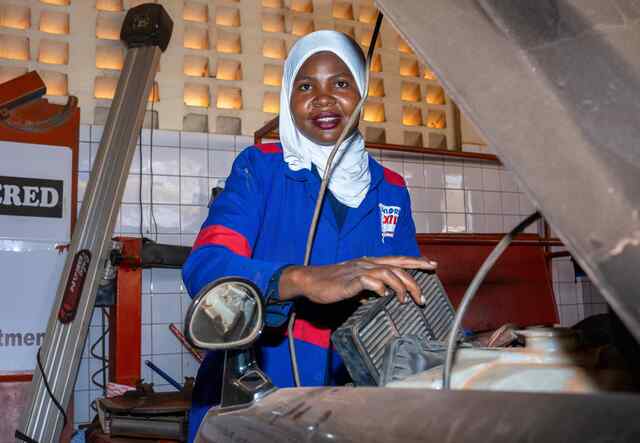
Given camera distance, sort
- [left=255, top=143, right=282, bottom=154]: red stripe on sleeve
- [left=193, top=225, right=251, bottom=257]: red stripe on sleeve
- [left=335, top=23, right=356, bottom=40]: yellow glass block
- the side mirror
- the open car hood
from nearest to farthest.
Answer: the open car hood, the side mirror, [left=193, top=225, right=251, bottom=257]: red stripe on sleeve, [left=255, top=143, right=282, bottom=154]: red stripe on sleeve, [left=335, top=23, right=356, bottom=40]: yellow glass block

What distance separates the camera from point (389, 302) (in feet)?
3.39

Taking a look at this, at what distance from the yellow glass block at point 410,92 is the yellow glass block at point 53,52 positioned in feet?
8.38

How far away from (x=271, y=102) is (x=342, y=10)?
1019mm

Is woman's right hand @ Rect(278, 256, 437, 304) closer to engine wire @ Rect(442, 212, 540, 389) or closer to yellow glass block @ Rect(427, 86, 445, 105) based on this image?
engine wire @ Rect(442, 212, 540, 389)

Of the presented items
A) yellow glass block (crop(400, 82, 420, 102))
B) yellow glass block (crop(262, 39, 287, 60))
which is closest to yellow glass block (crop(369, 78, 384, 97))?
yellow glass block (crop(400, 82, 420, 102))

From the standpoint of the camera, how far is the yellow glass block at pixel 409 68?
5055 millimetres

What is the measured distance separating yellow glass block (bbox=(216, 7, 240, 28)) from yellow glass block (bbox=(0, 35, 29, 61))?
4.31ft

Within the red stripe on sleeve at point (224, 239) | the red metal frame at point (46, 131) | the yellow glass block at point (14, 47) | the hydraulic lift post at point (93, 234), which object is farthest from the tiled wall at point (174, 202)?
the red stripe on sleeve at point (224, 239)

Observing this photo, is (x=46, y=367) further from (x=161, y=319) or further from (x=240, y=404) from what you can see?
(x=240, y=404)

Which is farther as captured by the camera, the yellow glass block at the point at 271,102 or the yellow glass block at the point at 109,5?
the yellow glass block at the point at 271,102

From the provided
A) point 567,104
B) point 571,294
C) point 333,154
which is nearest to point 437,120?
point 571,294

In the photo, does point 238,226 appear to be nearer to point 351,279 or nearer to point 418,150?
point 351,279

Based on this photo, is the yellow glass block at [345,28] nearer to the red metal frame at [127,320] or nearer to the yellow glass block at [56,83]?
the yellow glass block at [56,83]

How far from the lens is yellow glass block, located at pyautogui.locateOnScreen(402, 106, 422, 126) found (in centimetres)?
501
